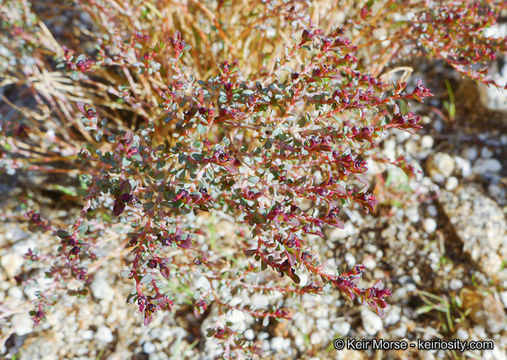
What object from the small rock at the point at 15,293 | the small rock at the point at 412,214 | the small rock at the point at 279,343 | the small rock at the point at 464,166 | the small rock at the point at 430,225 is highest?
the small rock at the point at 464,166

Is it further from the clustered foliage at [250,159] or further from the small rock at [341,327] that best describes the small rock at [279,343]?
the clustered foliage at [250,159]

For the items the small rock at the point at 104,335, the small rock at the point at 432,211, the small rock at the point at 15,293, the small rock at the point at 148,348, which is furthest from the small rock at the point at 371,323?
the small rock at the point at 15,293

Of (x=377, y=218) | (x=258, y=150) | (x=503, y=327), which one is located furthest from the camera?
(x=377, y=218)

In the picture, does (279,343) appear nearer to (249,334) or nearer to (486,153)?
(249,334)

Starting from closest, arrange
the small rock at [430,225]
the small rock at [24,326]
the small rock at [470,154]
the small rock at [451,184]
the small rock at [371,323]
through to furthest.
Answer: the small rock at [24,326] < the small rock at [371,323] < the small rock at [430,225] < the small rock at [451,184] < the small rock at [470,154]

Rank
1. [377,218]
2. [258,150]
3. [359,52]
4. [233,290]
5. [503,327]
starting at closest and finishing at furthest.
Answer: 1. [258,150]
2. [503,327]
3. [233,290]
4. [377,218]
5. [359,52]

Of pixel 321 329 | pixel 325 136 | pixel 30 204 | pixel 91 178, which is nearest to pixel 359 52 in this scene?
pixel 325 136

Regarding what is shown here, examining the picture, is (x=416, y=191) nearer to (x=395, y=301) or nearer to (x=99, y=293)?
(x=395, y=301)
